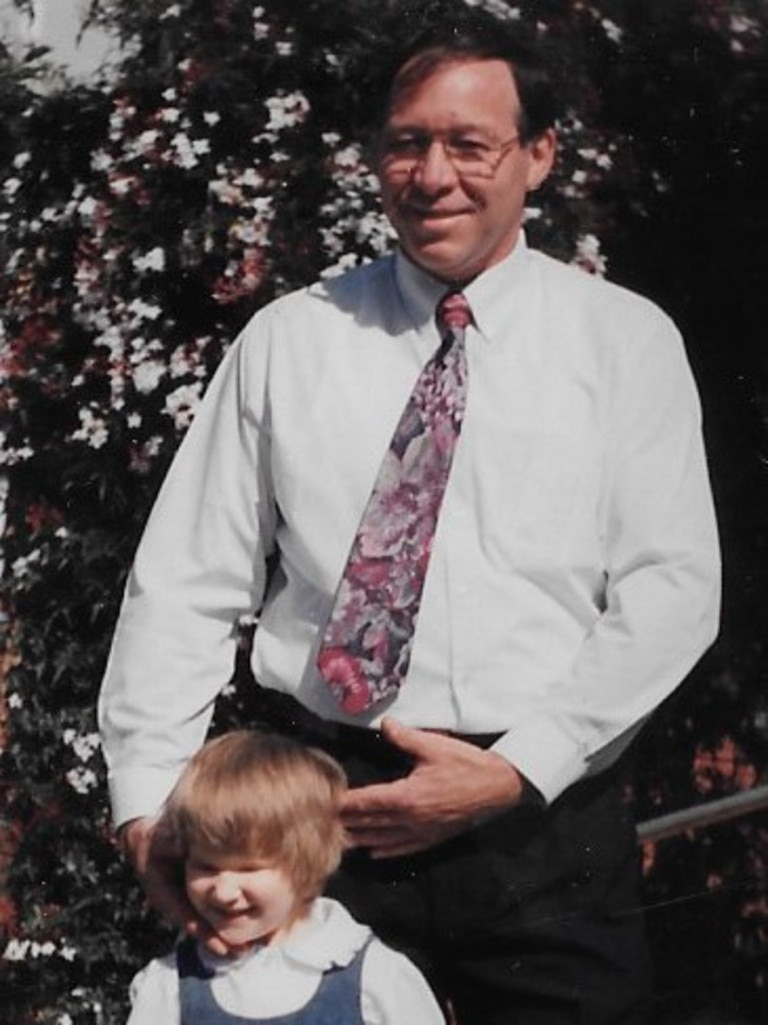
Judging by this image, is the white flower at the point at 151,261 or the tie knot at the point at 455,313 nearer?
the tie knot at the point at 455,313

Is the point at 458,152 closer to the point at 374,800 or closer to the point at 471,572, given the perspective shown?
the point at 471,572

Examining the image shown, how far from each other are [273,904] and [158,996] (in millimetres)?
177

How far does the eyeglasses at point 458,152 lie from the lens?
8.92 ft

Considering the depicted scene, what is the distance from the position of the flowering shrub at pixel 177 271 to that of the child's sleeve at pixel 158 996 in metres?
0.58

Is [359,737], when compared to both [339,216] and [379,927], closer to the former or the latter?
[379,927]

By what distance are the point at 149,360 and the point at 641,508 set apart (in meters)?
0.81

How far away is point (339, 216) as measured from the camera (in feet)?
10.4

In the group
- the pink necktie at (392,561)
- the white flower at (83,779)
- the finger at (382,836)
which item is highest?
the pink necktie at (392,561)

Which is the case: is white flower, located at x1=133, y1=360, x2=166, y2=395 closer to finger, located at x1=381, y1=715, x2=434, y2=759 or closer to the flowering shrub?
the flowering shrub

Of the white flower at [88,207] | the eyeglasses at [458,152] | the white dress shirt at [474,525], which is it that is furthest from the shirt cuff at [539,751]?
the white flower at [88,207]

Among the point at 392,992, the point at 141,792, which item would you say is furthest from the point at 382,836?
the point at 141,792

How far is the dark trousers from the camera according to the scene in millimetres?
2682

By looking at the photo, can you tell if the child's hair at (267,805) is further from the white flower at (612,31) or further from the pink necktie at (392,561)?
the white flower at (612,31)

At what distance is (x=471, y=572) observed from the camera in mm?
2676
